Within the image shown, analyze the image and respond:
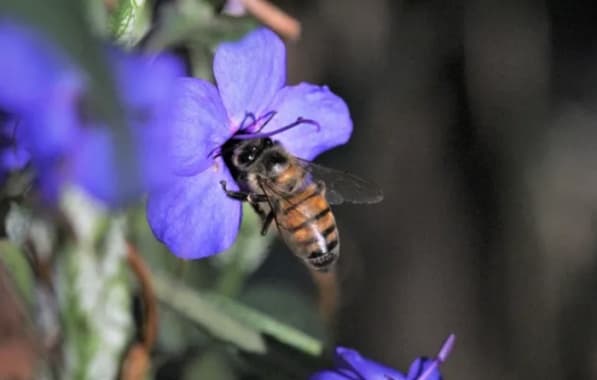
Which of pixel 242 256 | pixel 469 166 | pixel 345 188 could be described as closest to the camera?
pixel 345 188

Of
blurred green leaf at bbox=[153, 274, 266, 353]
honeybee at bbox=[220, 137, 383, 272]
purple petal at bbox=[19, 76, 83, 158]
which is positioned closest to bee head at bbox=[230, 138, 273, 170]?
honeybee at bbox=[220, 137, 383, 272]

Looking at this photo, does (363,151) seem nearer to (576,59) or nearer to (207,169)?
(576,59)

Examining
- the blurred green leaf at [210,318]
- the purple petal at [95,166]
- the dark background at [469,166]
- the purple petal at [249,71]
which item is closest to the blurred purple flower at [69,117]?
the purple petal at [95,166]

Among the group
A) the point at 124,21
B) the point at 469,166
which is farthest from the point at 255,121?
the point at 469,166

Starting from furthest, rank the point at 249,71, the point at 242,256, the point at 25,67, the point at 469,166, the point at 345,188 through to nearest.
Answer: the point at 469,166 < the point at 242,256 < the point at 345,188 < the point at 249,71 < the point at 25,67

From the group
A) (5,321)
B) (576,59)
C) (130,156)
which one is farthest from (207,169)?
(576,59)

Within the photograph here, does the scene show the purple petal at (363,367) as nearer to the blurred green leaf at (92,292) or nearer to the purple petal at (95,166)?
the blurred green leaf at (92,292)

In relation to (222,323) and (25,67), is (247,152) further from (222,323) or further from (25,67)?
(25,67)
